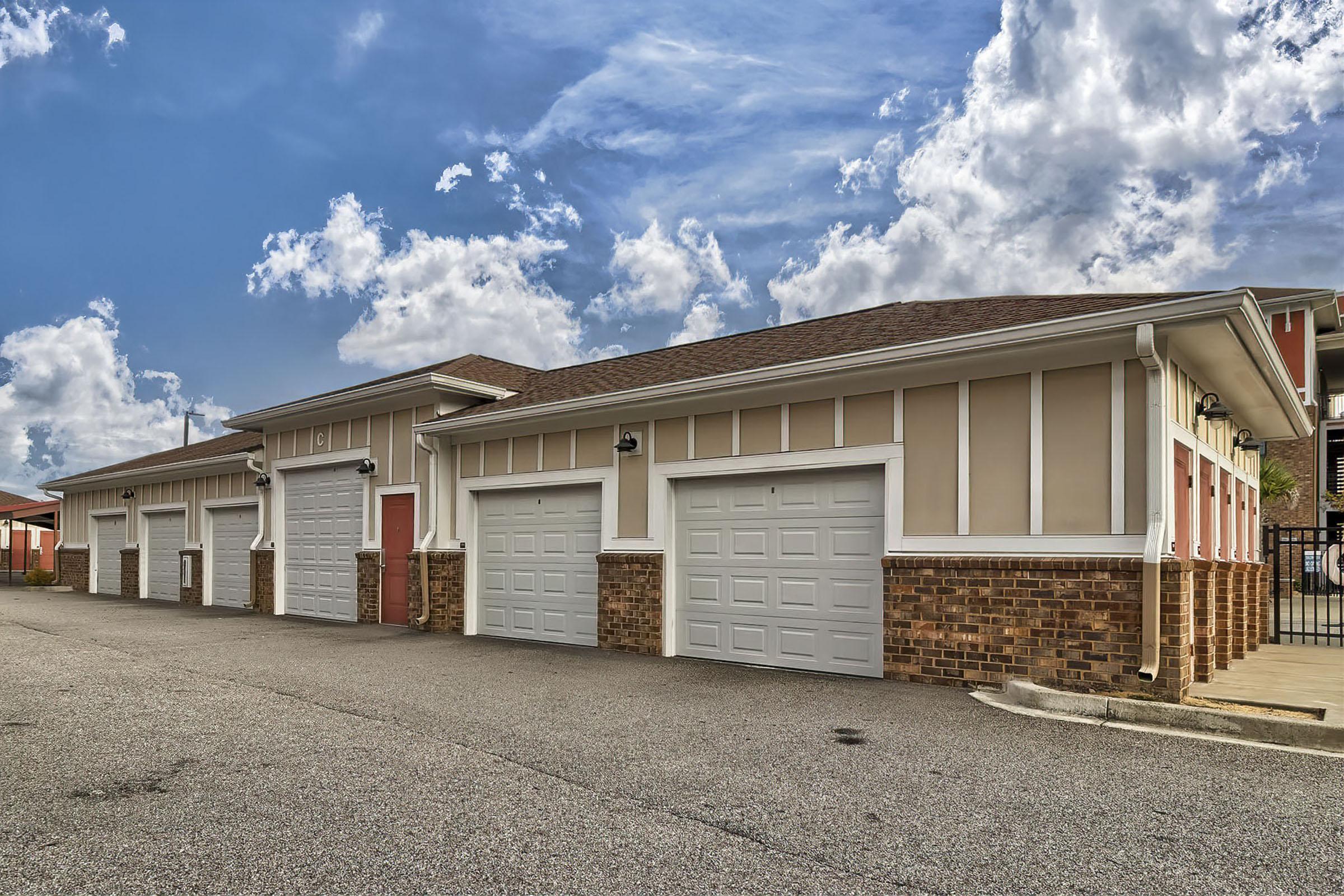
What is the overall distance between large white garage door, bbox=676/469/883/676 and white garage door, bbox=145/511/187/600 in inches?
614

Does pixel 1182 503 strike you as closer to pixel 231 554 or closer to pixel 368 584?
pixel 368 584

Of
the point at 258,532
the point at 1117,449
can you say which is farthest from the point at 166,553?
the point at 1117,449

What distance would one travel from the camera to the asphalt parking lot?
383 cm

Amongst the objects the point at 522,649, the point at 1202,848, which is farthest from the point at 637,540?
the point at 1202,848

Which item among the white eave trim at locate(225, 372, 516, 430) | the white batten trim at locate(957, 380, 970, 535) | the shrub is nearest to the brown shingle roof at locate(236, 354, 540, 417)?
the white eave trim at locate(225, 372, 516, 430)

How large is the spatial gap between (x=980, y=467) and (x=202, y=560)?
59.2ft

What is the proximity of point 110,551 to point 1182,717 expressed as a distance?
26705 mm

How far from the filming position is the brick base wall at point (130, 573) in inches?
894

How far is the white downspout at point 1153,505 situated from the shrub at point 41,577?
98.3 ft

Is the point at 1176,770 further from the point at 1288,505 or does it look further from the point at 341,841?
the point at 1288,505

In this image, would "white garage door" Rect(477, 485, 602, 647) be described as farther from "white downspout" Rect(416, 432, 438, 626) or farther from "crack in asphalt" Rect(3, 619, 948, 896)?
"crack in asphalt" Rect(3, 619, 948, 896)

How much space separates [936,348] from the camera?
8.12 metres

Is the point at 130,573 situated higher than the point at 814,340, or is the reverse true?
the point at 814,340

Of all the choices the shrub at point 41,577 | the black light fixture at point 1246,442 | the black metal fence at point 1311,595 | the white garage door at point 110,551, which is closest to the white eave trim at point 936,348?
the black light fixture at point 1246,442
